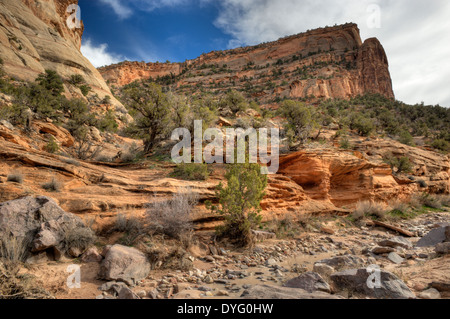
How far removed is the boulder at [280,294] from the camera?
2934mm

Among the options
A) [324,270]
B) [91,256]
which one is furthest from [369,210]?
[91,256]

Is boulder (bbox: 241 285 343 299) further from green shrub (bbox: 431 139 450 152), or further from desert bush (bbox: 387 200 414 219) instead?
green shrub (bbox: 431 139 450 152)

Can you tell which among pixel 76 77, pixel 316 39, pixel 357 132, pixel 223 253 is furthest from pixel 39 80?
pixel 316 39

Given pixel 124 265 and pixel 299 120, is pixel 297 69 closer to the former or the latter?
pixel 299 120

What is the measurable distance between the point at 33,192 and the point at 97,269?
293cm

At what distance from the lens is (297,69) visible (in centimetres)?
4934

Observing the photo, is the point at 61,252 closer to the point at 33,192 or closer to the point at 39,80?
the point at 33,192

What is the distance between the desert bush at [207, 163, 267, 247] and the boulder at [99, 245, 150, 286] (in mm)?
2429

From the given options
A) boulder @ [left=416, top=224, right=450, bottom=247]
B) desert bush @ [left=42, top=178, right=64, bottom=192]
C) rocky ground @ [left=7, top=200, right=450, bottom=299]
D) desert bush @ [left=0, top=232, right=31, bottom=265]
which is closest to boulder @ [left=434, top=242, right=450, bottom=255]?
rocky ground @ [left=7, top=200, right=450, bottom=299]

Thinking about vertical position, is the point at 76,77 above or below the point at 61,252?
above

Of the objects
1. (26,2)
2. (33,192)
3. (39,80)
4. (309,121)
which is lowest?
(33,192)

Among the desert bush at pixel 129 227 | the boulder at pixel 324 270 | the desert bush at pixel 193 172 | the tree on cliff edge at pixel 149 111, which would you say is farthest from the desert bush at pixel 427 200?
the tree on cliff edge at pixel 149 111

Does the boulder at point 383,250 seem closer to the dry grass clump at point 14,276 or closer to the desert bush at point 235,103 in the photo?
the dry grass clump at point 14,276
